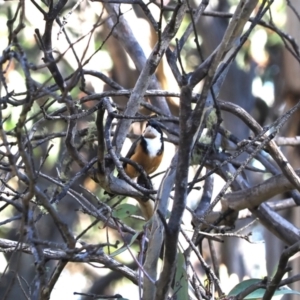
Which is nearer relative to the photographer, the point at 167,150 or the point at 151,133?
the point at 151,133

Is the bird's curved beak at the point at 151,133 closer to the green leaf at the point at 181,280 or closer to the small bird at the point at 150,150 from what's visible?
the small bird at the point at 150,150

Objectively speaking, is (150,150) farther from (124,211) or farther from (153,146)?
(124,211)

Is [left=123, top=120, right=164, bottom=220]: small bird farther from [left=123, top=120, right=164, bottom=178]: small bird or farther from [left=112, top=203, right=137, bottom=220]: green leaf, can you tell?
[left=112, top=203, right=137, bottom=220]: green leaf

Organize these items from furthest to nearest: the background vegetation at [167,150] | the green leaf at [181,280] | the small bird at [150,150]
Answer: the small bird at [150,150], the green leaf at [181,280], the background vegetation at [167,150]

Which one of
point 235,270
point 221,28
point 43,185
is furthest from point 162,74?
point 235,270

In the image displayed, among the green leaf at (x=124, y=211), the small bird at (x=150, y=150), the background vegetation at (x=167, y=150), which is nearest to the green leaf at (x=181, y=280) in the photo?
the background vegetation at (x=167, y=150)

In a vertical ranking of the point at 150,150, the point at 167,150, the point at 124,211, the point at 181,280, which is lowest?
the point at 181,280

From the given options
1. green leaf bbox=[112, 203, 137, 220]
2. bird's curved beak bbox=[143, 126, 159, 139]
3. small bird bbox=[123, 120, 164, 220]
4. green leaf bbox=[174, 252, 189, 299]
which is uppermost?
bird's curved beak bbox=[143, 126, 159, 139]

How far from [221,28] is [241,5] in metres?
3.22

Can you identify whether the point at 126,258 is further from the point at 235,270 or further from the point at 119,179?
the point at 119,179

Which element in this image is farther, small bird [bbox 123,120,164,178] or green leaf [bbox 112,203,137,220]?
small bird [bbox 123,120,164,178]

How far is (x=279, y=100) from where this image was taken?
501 centimetres

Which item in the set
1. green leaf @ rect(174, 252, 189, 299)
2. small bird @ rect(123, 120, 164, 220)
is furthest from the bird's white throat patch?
green leaf @ rect(174, 252, 189, 299)

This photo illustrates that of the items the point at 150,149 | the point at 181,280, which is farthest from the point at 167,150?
the point at 181,280
